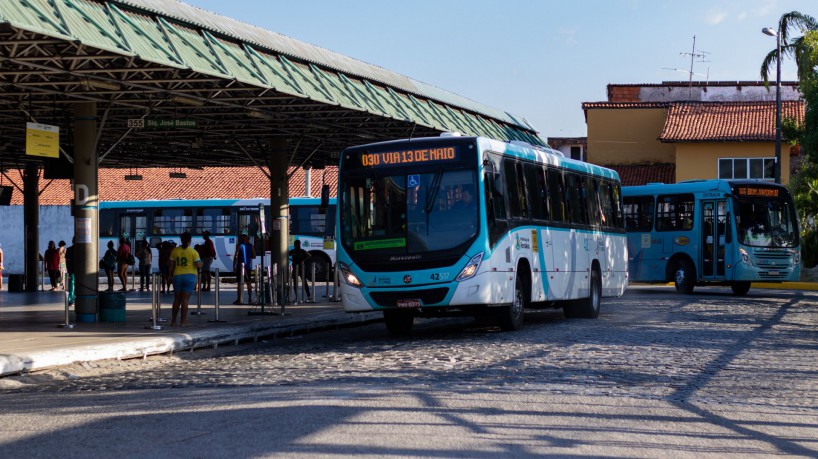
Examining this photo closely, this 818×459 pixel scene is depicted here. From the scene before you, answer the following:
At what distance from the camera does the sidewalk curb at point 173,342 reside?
14852mm

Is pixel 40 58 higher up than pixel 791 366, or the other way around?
pixel 40 58

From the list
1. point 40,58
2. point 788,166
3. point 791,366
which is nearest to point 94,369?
point 40,58

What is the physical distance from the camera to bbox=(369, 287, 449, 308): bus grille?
18109mm

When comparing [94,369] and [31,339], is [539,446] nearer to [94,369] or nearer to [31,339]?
[94,369]

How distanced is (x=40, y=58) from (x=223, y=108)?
7309 millimetres

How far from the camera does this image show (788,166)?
63.3m

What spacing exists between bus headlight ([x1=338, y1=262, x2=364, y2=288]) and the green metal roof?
408cm

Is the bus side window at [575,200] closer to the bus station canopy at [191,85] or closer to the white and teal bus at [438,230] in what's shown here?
the white and teal bus at [438,230]

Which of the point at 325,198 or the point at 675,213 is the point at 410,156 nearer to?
the point at 325,198

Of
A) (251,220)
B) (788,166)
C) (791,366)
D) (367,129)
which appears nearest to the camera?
(791,366)

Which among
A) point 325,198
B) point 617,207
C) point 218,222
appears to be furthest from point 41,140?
point 218,222

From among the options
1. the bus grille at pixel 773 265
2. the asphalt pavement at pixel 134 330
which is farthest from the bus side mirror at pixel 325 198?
the bus grille at pixel 773 265

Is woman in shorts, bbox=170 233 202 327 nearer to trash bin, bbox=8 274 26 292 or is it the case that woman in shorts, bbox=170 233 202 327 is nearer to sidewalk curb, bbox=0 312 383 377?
sidewalk curb, bbox=0 312 383 377

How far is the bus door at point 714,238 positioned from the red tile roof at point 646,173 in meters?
32.1
